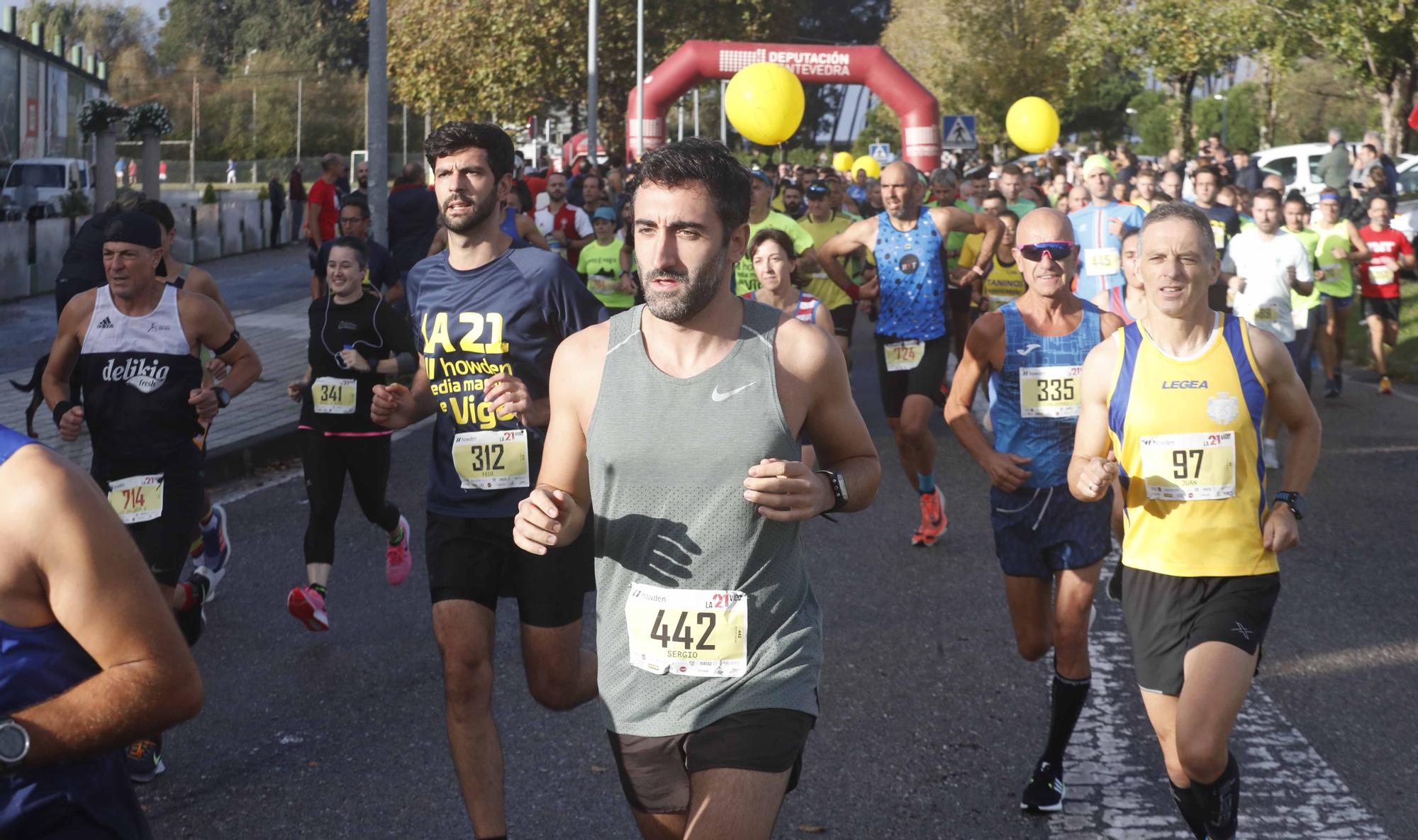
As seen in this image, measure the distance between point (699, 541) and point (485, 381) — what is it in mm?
1643

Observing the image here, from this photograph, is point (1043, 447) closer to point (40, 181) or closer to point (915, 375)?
point (915, 375)

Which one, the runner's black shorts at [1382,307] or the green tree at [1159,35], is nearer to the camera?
the runner's black shorts at [1382,307]

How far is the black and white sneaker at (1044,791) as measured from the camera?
186 inches

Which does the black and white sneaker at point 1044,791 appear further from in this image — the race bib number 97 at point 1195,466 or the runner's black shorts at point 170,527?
the runner's black shorts at point 170,527

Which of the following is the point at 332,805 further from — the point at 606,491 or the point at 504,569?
the point at 606,491

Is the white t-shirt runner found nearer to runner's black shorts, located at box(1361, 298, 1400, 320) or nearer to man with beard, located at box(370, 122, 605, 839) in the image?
runner's black shorts, located at box(1361, 298, 1400, 320)

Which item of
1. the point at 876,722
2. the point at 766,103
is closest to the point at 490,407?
the point at 876,722

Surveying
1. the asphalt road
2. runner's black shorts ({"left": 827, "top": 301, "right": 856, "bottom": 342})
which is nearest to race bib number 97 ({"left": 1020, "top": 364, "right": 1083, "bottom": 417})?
the asphalt road

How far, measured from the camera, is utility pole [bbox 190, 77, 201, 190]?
5844 cm

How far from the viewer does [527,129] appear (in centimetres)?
4509

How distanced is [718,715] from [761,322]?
79 centimetres

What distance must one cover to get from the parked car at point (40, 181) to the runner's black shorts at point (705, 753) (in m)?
33.3

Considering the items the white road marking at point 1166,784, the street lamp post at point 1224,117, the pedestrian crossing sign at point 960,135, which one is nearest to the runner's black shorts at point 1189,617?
the white road marking at point 1166,784

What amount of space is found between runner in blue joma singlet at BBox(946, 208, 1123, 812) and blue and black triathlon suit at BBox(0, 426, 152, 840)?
3071mm
